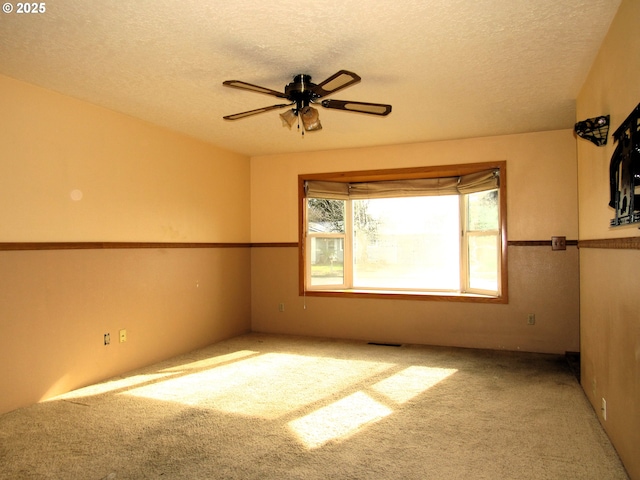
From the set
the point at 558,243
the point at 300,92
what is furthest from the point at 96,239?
the point at 558,243

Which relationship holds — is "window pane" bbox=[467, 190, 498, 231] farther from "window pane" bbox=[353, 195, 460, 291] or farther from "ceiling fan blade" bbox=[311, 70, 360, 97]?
"ceiling fan blade" bbox=[311, 70, 360, 97]

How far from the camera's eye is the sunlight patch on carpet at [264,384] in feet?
10.2

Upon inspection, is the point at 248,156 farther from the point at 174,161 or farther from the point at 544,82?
the point at 544,82

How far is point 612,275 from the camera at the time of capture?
239cm

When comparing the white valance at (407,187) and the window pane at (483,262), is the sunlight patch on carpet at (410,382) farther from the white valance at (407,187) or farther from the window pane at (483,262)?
the white valance at (407,187)

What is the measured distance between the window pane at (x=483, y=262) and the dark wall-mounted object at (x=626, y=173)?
256 centimetres

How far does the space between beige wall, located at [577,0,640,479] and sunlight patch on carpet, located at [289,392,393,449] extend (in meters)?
1.34

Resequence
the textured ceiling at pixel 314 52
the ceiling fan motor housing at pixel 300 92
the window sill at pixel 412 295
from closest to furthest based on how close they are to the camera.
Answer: the textured ceiling at pixel 314 52 < the ceiling fan motor housing at pixel 300 92 < the window sill at pixel 412 295

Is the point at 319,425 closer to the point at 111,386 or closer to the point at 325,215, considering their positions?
the point at 111,386

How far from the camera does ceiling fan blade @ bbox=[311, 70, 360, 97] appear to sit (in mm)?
2359

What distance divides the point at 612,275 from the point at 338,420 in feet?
6.00

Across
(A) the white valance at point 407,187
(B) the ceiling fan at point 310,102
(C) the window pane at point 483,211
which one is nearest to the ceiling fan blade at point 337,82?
(B) the ceiling fan at point 310,102

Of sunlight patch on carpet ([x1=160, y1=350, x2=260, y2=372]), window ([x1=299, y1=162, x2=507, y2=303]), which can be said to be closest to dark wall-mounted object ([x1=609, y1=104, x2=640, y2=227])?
window ([x1=299, y1=162, x2=507, y2=303])

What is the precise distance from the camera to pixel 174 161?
450 cm
